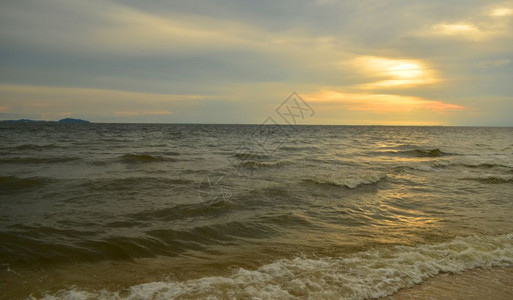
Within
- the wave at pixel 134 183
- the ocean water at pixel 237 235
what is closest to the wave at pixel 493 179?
the ocean water at pixel 237 235

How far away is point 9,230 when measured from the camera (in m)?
6.14

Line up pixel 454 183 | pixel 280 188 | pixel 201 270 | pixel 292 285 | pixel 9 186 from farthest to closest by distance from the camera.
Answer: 1. pixel 454 183
2. pixel 280 188
3. pixel 9 186
4. pixel 201 270
5. pixel 292 285

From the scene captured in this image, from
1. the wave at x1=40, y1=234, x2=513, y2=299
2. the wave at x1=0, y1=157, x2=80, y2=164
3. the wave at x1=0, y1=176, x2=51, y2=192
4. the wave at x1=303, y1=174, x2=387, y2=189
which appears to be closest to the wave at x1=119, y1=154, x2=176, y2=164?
the wave at x1=0, y1=157, x2=80, y2=164

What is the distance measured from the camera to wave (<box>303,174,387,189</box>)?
38.4 feet

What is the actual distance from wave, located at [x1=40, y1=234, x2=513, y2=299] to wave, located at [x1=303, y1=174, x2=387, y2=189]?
5.85 meters

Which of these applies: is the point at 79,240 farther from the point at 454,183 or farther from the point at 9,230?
the point at 454,183

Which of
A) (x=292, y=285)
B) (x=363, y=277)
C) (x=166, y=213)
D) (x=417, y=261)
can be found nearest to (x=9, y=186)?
(x=166, y=213)

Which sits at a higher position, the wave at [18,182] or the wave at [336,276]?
the wave at [18,182]

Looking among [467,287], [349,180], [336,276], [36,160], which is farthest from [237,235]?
[36,160]

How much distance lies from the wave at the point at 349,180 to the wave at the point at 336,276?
5.85m

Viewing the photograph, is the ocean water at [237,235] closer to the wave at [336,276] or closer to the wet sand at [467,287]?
the wave at [336,276]

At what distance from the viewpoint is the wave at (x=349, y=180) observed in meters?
11.7

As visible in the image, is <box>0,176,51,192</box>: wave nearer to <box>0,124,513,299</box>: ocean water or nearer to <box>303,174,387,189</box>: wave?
<box>0,124,513,299</box>: ocean water

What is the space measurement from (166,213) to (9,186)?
19.8 feet
